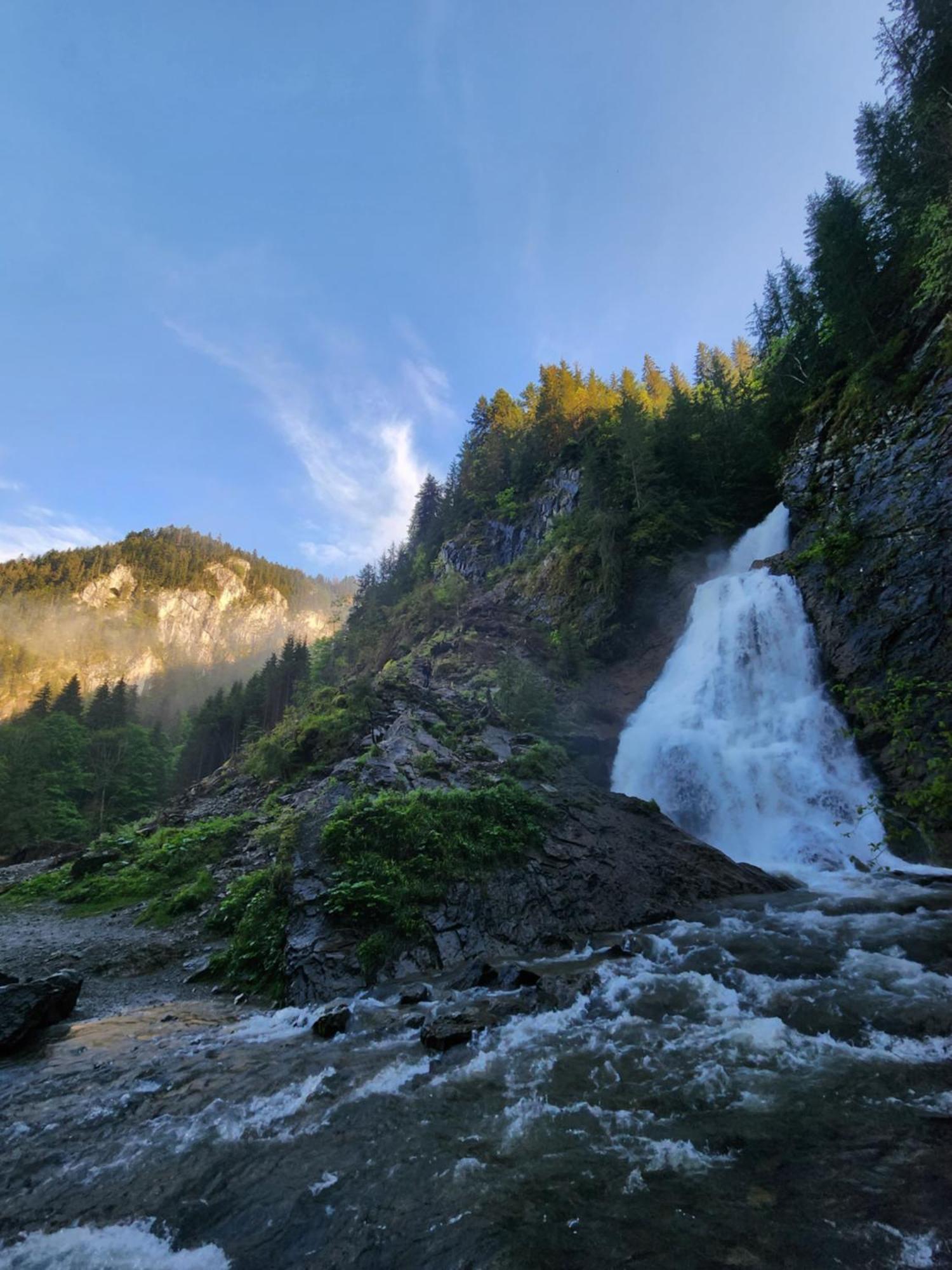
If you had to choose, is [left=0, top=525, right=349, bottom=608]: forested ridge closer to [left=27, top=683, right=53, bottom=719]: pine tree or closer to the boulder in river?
[left=27, top=683, right=53, bottom=719]: pine tree

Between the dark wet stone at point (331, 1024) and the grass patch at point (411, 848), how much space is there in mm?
1945

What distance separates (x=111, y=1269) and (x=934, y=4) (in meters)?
39.2

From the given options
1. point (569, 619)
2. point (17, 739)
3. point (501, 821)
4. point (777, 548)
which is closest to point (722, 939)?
point (501, 821)

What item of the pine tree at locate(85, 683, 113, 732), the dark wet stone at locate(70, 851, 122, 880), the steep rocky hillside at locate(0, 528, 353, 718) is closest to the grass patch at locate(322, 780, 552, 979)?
the dark wet stone at locate(70, 851, 122, 880)

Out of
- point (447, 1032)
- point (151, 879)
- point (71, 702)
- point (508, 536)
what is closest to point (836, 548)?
point (447, 1032)

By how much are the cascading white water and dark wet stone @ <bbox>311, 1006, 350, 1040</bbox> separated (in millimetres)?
14028

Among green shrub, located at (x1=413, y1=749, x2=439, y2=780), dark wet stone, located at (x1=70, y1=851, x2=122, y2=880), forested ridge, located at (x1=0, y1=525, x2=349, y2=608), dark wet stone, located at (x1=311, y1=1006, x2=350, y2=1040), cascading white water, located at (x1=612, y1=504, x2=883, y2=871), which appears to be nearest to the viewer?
dark wet stone, located at (x1=311, y1=1006, x2=350, y2=1040)

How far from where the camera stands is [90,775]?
4822 cm

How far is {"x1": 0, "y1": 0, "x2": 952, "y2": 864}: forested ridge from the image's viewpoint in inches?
861

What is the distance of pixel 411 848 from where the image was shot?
1295cm

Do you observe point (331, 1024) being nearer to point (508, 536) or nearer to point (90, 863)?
point (90, 863)

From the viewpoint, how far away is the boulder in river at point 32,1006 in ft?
25.3

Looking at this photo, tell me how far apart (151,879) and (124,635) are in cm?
16451

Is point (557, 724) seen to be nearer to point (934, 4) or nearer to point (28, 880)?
point (28, 880)
